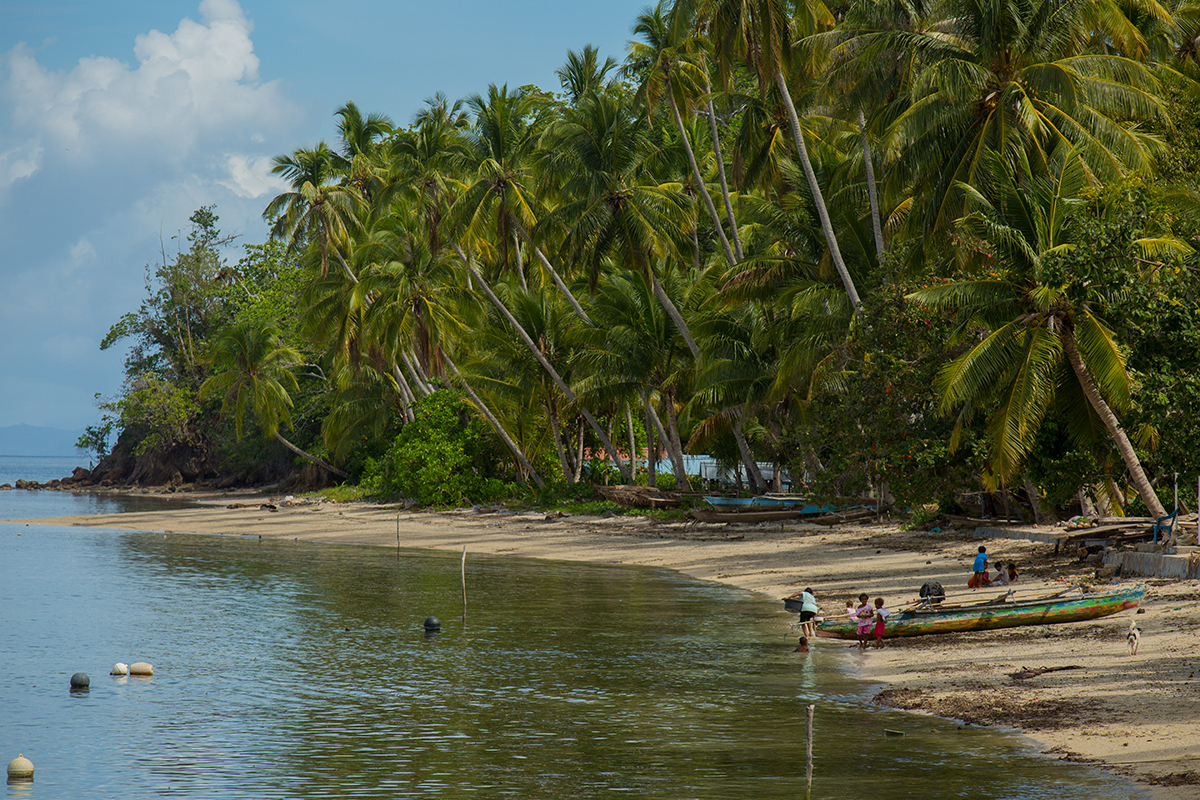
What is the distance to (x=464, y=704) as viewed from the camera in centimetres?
1397

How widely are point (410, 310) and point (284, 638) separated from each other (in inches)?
1010

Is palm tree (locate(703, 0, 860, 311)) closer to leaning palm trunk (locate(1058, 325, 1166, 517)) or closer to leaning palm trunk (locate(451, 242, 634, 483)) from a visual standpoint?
leaning palm trunk (locate(1058, 325, 1166, 517))

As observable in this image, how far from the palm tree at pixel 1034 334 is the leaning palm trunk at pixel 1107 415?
0.02 meters

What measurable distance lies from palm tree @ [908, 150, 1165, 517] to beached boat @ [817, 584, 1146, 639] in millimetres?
3083

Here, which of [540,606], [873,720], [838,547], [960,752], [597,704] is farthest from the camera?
[838,547]

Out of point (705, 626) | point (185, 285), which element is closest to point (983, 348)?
point (705, 626)

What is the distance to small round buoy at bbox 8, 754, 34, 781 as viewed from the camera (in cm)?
1109

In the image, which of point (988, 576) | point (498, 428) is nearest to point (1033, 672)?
point (988, 576)

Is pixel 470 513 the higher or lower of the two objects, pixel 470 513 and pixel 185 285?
the lower

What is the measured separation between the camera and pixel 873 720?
1230 cm

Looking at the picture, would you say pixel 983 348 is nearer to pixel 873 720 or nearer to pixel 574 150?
pixel 873 720

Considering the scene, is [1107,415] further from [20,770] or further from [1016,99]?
[20,770]

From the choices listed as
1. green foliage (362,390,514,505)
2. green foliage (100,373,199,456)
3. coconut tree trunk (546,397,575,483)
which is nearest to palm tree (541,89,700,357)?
coconut tree trunk (546,397,575,483)

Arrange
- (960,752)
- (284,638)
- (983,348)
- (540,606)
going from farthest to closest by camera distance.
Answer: (540,606)
(284,638)
(983,348)
(960,752)
